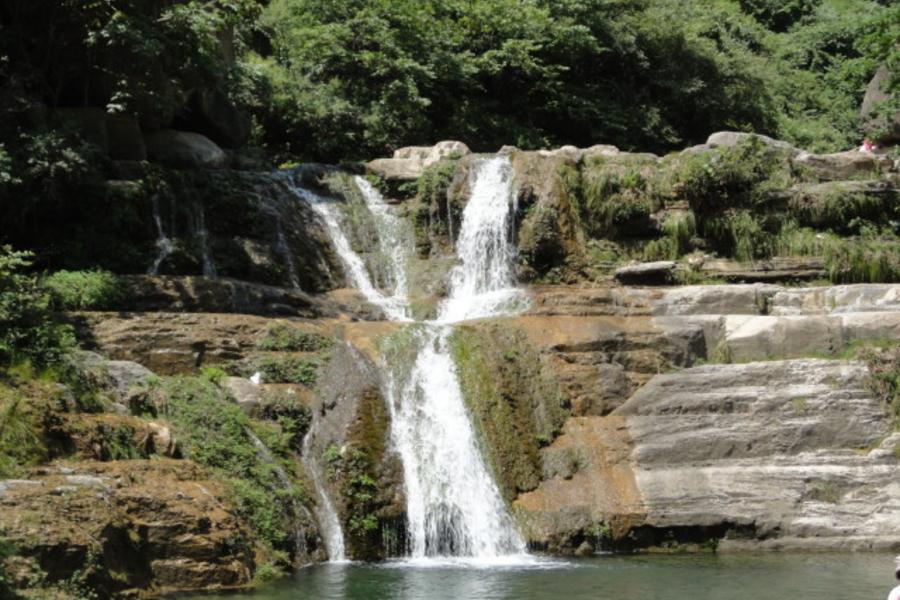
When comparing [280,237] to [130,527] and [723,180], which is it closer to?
[723,180]

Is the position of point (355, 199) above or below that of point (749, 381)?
above

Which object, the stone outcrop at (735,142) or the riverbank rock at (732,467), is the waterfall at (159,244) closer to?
the riverbank rock at (732,467)

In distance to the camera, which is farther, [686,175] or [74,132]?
[686,175]

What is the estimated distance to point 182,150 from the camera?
78.4 feet

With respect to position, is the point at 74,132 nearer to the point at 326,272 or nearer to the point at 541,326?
the point at 326,272

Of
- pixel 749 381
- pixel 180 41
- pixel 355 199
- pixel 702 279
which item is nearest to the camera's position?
pixel 749 381

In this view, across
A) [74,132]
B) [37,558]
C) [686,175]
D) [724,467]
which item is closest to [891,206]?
[686,175]

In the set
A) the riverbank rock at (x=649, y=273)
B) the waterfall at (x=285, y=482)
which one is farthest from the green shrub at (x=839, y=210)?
the waterfall at (x=285, y=482)

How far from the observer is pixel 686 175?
75.0 feet

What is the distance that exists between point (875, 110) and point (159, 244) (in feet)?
49.5

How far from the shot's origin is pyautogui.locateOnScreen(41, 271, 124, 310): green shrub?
1720 centimetres

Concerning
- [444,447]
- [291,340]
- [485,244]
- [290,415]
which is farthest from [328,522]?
[485,244]

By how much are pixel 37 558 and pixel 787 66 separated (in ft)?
117

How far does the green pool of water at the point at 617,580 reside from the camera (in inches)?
472
